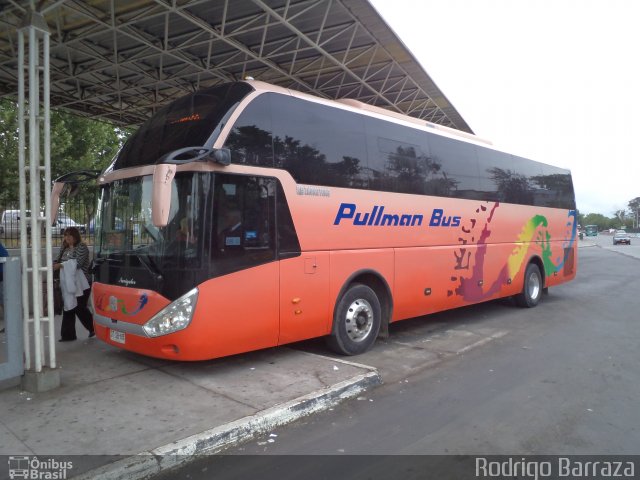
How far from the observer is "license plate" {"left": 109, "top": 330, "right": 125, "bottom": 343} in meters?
5.77

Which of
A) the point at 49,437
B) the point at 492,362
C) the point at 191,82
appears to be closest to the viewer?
the point at 49,437

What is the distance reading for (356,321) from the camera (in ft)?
22.7

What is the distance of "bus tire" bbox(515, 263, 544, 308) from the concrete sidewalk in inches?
260

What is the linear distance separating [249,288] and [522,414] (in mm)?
3166

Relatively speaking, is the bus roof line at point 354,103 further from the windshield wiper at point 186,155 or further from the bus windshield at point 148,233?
the bus windshield at point 148,233

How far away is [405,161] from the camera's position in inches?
304

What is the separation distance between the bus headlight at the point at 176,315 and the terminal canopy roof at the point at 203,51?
514 centimetres

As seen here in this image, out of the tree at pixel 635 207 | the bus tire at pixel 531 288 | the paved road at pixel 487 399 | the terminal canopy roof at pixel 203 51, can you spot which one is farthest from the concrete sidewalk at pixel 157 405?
the tree at pixel 635 207

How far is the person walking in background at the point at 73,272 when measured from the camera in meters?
7.00

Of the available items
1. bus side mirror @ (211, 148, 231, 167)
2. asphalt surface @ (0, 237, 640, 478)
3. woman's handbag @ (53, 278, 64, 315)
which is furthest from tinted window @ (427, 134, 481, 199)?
woman's handbag @ (53, 278, 64, 315)

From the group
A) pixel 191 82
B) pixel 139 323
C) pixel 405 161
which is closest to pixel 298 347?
pixel 139 323

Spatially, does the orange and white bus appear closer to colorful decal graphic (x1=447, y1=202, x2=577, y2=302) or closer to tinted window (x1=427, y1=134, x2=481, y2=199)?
tinted window (x1=427, y1=134, x2=481, y2=199)

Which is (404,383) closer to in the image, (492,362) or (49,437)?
(492,362)

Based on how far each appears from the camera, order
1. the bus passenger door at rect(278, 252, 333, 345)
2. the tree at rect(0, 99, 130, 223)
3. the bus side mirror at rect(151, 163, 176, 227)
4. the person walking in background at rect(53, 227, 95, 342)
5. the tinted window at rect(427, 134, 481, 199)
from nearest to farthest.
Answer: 1. the bus side mirror at rect(151, 163, 176, 227)
2. the bus passenger door at rect(278, 252, 333, 345)
3. the person walking in background at rect(53, 227, 95, 342)
4. the tinted window at rect(427, 134, 481, 199)
5. the tree at rect(0, 99, 130, 223)
